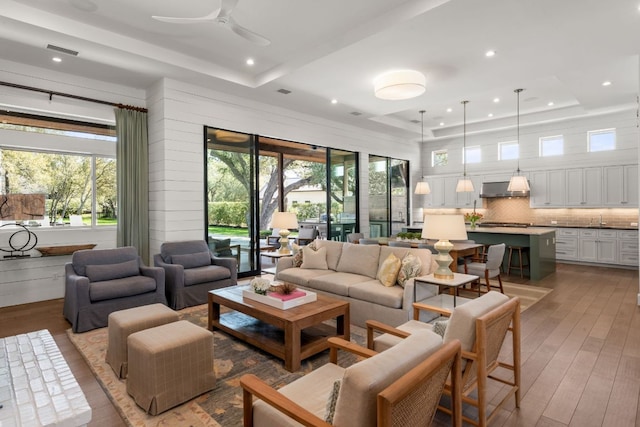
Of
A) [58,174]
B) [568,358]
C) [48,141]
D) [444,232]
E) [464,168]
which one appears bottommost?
[568,358]

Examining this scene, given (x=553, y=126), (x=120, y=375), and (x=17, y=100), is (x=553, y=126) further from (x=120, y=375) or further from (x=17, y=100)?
(x=17, y=100)

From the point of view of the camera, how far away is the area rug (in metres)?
2.32

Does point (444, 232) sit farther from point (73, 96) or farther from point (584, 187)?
point (584, 187)

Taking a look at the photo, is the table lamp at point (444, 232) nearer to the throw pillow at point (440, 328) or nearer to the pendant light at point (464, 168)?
the throw pillow at point (440, 328)

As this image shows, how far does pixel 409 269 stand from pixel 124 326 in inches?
Answer: 111

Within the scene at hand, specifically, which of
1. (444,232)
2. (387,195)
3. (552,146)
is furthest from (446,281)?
(552,146)

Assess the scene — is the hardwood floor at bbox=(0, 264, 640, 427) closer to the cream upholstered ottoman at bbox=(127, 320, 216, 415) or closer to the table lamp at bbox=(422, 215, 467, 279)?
the cream upholstered ottoman at bbox=(127, 320, 216, 415)

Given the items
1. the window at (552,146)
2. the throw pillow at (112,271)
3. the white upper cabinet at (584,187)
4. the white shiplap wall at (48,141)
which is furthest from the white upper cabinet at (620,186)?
the white shiplap wall at (48,141)

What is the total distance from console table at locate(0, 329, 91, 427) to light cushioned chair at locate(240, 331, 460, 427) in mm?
848

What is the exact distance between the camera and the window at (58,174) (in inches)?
193

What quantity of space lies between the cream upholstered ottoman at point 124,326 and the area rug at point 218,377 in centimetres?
10

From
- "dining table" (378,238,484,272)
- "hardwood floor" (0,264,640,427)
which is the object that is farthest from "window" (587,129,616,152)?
"dining table" (378,238,484,272)

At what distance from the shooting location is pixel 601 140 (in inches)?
317

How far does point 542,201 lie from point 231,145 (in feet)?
24.8
